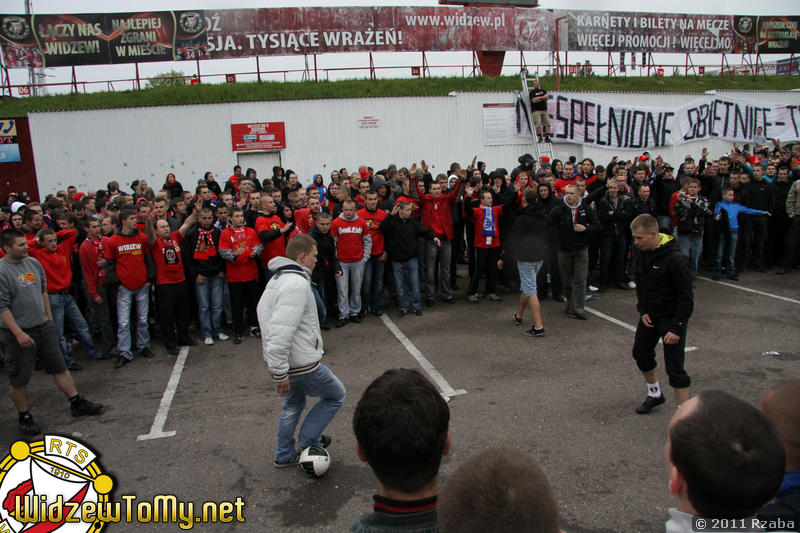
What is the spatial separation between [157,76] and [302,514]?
70.7ft

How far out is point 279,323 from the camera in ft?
13.0

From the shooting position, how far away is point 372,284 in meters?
9.09

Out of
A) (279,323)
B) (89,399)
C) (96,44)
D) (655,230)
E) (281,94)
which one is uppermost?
(96,44)

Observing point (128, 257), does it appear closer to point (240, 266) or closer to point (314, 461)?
point (240, 266)

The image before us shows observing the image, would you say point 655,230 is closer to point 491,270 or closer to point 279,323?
point 279,323

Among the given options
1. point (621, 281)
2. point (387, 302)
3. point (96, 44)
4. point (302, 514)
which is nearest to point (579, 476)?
point (302, 514)

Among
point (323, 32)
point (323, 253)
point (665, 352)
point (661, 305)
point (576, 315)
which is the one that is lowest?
→ point (576, 315)

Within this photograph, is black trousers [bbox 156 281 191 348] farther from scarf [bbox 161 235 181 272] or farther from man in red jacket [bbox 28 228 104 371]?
man in red jacket [bbox 28 228 104 371]

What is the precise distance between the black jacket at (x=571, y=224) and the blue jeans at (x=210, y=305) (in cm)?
510

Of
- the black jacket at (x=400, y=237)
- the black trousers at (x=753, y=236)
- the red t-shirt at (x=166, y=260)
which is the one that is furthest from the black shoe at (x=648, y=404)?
the black trousers at (x=753, y=236)

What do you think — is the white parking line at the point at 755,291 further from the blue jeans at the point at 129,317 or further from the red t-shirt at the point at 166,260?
the blue jeans at the point at 129,317

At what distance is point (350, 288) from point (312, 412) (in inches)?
176

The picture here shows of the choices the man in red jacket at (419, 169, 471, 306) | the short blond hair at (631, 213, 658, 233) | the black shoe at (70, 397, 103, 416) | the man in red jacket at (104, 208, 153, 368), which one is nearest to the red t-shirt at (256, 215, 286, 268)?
the man in red jacket at (104, 208, 153, 368)

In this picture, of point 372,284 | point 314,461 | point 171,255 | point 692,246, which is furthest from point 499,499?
point 692,246
